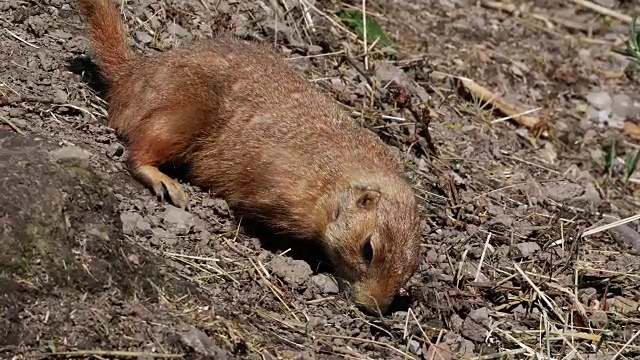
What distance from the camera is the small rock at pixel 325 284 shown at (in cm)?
620

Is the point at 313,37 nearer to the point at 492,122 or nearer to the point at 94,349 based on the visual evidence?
the point at 492,122

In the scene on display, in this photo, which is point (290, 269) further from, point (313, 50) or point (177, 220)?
point (313, 50)

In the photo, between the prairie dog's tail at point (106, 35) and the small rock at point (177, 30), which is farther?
the small rock at point (177, 30)

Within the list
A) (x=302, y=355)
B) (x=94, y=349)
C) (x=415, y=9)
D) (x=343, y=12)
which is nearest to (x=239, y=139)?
(x=302, y=355)

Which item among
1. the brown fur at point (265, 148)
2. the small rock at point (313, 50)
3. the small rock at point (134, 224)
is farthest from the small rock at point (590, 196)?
the small rock at point (134, 224)

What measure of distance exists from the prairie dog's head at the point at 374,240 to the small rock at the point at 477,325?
1.75 ft

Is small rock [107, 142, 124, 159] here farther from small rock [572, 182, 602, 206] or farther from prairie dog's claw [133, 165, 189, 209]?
small rock [572, 182, 602, 206]

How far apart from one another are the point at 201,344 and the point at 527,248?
3289mm

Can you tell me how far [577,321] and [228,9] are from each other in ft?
13.7

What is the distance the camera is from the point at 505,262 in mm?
7117

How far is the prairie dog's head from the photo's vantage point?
6012 mm

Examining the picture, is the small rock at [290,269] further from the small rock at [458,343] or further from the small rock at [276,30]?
the small rock at [276,30]

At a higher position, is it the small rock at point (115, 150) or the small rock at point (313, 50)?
the small rock at point (115, 150)

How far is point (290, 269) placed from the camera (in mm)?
6234
